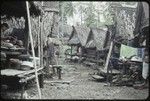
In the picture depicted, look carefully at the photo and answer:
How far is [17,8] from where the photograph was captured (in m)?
10.0

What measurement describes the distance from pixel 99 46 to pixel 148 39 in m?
11.2

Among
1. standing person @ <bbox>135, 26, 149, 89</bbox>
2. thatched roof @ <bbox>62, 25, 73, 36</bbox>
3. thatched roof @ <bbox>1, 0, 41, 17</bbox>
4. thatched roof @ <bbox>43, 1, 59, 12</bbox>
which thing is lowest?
standing person @ <bbox>135, 26, 149, 89</bbox>

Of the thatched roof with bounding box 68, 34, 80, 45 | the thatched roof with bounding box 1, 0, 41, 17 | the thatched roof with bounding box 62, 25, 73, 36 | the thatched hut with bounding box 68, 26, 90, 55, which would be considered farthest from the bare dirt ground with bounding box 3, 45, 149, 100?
the thatched roof with bounding box 62, 25, 73, 36

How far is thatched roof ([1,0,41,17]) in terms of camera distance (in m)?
9.27

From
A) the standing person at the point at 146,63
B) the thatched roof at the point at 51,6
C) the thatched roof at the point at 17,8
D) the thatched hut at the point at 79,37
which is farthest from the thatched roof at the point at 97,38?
the thatched roof at the point at 17,8

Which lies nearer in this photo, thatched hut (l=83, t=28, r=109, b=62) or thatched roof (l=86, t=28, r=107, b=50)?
thatched hut (l=83, t=28, r=109, b=62)

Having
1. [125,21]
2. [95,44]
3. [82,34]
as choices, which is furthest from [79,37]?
[125,21]

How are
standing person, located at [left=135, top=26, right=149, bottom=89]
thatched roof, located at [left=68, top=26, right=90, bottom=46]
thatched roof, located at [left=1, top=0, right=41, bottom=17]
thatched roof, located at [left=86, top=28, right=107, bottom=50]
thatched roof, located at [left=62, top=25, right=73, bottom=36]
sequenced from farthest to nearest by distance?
thatched roof, located at [left=62, top=25, right=73, bottom=36] → thatched roof, located at [left=68, top=26, right=90, bottom=46] → thatched roof, located at [left=86, top=28, right=107, bottom=50] → standing person, located at [left=135, top=26, right=149, bottom=89] → thatched roof, located at [left=1, top=0, right=41, bottom=17]

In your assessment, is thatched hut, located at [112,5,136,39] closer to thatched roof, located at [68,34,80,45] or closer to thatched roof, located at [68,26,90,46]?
thatched roof, located at [68,26,90,46]

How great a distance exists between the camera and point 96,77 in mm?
14961

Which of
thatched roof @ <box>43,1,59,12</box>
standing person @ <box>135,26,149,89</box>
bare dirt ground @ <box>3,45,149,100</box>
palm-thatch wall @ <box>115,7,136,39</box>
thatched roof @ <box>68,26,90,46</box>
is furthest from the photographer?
thatched roof @ <box>68,26,90,46</box>

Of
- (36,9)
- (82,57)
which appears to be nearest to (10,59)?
(36,9)

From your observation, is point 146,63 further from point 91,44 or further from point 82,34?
point 82,34

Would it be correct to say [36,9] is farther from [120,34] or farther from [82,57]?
[82,57]
